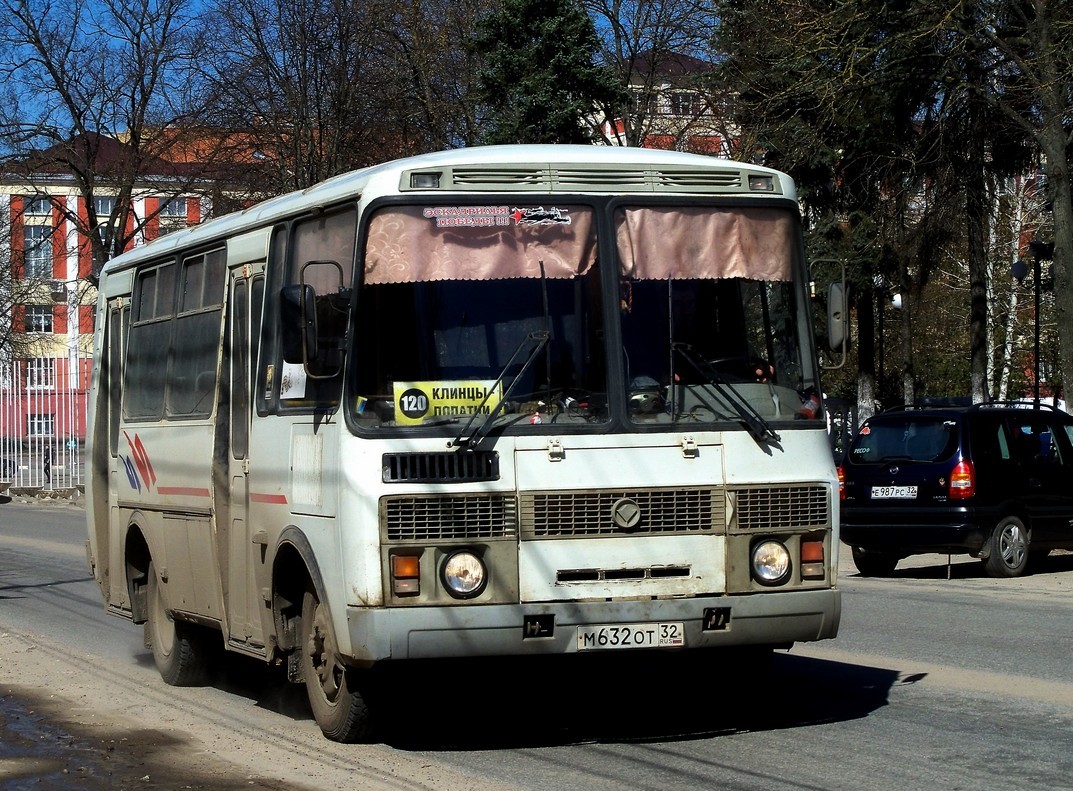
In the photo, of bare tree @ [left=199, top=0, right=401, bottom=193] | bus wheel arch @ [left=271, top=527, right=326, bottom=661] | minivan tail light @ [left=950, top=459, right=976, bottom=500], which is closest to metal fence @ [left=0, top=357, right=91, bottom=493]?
bare tree @ [left=199, top=0, right=401, bottom=193]

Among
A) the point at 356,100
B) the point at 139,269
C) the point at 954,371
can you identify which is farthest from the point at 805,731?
the point at 954,371

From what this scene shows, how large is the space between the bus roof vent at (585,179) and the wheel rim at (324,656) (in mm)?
2157

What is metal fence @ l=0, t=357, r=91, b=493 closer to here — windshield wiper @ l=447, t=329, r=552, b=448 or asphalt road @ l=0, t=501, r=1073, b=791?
asphalt road @ l=0, t=501, r=1073, b=791

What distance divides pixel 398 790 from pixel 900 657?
5.19 metres

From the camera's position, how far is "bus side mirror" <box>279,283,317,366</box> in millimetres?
7809

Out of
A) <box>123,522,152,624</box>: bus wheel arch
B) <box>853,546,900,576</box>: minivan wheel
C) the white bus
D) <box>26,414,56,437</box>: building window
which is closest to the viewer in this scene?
the white bus

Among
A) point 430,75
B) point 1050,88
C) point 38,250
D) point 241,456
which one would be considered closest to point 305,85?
point 430,75

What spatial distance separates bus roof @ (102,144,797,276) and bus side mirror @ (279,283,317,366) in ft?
1.83

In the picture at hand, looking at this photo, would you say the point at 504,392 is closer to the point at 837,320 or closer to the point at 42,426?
the point at 837,320

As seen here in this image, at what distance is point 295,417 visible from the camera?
27.8 feet

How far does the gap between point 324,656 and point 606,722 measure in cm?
159

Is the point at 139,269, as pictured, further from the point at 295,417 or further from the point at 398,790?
the point at 398,790

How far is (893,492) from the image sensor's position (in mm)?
17609

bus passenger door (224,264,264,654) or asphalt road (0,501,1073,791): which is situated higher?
bus passenger door (224,264,264,654)
